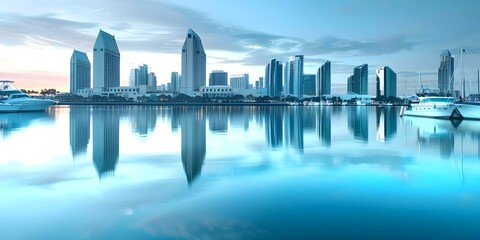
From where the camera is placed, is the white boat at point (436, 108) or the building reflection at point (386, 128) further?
the white boat at point (436, 108)

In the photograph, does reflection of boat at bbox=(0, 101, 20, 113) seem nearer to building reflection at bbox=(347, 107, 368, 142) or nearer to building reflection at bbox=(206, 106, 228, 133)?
building reflection at bbox=(206, 106, 228, 133)

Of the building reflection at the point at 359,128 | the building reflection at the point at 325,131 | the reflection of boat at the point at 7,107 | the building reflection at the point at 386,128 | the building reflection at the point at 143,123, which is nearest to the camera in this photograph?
the building reflection at the point at 325,131

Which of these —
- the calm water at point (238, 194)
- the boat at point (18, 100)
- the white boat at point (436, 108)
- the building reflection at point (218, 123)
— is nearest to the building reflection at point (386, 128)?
the white boat at point (436, 108)

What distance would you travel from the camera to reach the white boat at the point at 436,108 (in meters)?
44.7

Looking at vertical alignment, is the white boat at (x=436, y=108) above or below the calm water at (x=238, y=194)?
above

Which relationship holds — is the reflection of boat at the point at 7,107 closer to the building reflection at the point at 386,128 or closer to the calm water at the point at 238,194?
the calm water at the point at 238,194

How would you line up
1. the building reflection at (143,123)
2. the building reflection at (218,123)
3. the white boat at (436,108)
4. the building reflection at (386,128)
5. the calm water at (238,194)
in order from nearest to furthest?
the calm water at (238,194) < the building reflection at (386,128) < the building reflection at (143,123) < the building reflection at (218,123) < the white boat at (436,108)

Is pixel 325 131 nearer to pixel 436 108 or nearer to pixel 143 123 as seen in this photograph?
pixel 143 123

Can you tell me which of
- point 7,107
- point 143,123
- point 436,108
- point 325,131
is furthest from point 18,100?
point 436,108

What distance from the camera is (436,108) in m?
47.3

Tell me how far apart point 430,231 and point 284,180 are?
4.97 metres

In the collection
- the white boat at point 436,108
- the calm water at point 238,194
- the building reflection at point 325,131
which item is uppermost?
the white boat at point 436,108

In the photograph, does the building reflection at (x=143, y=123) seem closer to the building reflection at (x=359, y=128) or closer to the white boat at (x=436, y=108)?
the building reflection at (x=359, y=128)

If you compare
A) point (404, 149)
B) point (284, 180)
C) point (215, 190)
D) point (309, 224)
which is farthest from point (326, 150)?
point (309, 224)
